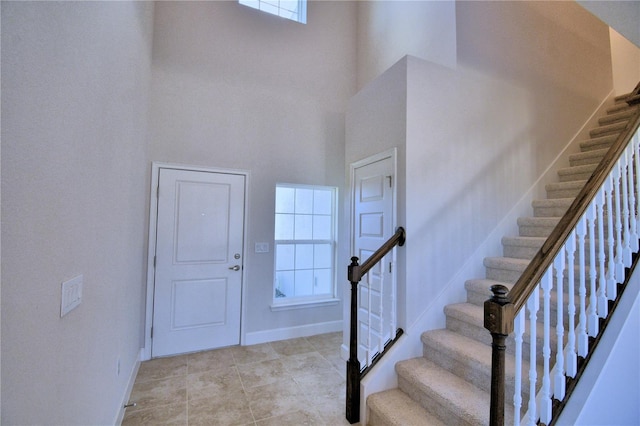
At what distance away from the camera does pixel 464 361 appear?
1.99 meters

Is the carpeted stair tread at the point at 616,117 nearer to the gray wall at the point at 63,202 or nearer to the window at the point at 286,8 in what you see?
the window at the point at 286,8

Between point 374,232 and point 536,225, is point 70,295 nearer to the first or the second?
point 374,232

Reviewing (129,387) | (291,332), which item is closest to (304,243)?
(291,332)

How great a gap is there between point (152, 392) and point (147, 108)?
2702mm

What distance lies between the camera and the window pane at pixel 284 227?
3.83 m

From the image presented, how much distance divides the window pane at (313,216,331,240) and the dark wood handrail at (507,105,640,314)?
2.80 meters

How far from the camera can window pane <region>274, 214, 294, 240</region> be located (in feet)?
12.6

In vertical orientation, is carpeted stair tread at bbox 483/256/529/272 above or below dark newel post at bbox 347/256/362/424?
above

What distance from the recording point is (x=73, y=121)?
1.15 metres

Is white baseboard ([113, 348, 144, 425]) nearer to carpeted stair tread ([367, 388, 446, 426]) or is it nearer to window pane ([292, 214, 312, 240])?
carpeted stair tread ([367, 388, 446, 426])

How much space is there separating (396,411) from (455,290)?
1114mm

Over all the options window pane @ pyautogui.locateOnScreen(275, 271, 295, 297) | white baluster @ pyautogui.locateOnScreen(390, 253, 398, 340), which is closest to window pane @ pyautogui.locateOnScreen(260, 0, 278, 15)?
window pane @ pyautogui.locateOnScreen(275, 271, 295, 297)

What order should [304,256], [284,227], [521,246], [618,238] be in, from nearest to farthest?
[618,238]
[521,246]
[284,227]
[304,256]

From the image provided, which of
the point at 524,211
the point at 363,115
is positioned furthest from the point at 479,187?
the point at 363,115
